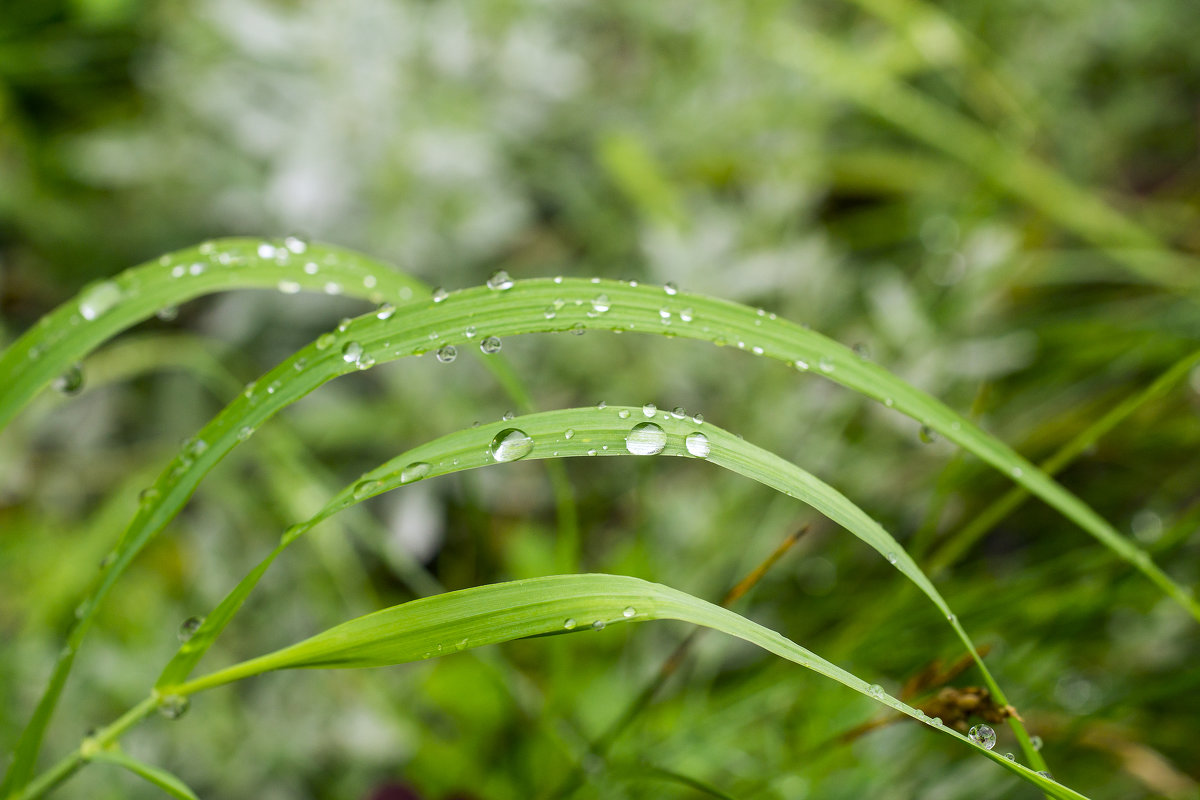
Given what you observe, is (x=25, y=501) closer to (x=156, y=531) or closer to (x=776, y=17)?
(x=156, y=531)

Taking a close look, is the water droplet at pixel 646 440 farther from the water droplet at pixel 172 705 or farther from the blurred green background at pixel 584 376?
the blurred green background at pixel 584 376

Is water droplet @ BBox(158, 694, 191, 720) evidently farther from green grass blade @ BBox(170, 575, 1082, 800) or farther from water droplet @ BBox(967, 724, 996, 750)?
water droplet @ BBox(967, 724, 996, 750)

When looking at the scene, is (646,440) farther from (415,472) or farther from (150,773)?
(150,773)

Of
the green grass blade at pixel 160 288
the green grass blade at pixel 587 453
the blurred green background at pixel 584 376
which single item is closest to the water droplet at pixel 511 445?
the green grass blade at pixel 587 453

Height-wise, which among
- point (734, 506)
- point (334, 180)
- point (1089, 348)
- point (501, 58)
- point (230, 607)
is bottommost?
point (230, 607)

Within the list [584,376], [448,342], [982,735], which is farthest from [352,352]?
[584,376]

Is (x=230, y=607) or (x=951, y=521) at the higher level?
(x=951, y=521)

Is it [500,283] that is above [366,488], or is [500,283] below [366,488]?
above

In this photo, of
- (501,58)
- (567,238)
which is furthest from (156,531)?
(567,238)
